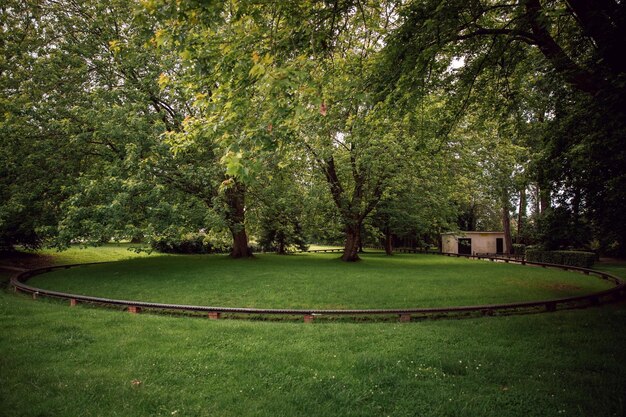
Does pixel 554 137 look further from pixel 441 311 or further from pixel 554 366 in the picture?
pixel 554 366

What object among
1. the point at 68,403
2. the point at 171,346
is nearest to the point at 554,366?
the point at 171,346

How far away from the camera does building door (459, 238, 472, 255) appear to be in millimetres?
42656

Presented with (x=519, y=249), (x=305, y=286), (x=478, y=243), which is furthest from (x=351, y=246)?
(x=478, y=243)

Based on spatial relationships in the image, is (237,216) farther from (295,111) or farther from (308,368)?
(295,111)

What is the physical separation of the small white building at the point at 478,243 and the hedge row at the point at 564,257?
1168cm

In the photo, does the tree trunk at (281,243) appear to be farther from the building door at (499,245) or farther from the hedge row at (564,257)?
the building door at (499,245)

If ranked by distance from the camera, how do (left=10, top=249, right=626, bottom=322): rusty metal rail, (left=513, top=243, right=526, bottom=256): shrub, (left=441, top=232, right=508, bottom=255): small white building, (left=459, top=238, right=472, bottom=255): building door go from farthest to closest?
(left=459, top=238, right=472, bottom=255): building door → (left=441, top=232, right=508, bottom=255): small white building → (left=513, top=243, right=526, bottom=256): shrub → (left=10, top=249, right=626, bottom=322): rusty metal rail

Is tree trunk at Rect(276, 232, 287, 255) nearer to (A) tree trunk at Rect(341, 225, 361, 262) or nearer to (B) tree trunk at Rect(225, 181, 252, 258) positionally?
(B) tree trunk at Rect(225, 181, 252, 258)

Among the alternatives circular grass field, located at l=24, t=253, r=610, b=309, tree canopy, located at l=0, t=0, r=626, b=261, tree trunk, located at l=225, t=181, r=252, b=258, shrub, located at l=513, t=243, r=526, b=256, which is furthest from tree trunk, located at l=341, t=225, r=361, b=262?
shrub, located at l=513, t=243, r=526, b=256

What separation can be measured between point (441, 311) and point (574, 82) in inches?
246

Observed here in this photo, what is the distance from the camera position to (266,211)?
22953 millimetres

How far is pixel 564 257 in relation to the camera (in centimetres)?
2578

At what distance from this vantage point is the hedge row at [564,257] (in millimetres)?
23953

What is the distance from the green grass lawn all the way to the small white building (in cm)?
3567
